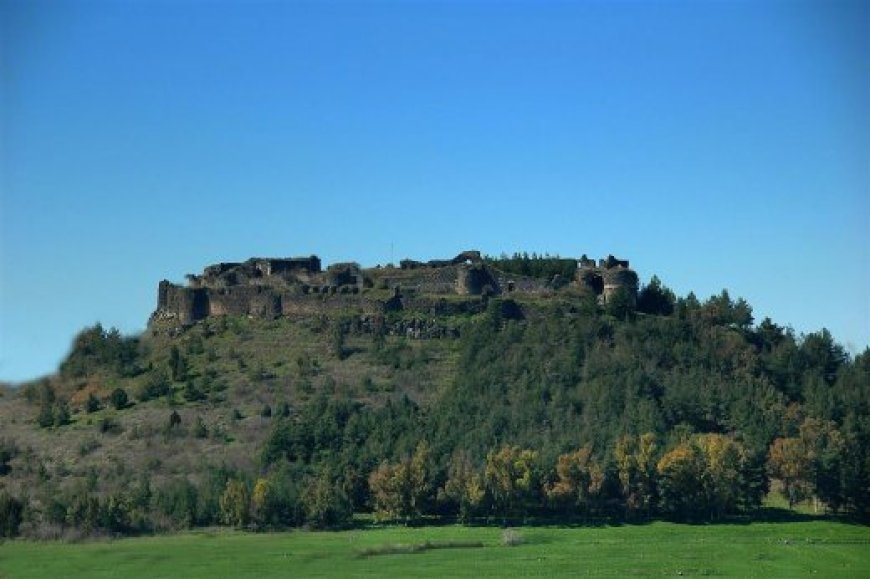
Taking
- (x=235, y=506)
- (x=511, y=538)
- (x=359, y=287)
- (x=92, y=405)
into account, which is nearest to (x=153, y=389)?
(x=92, y=405)

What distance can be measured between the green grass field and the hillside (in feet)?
11.1

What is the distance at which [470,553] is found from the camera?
88.0 meters

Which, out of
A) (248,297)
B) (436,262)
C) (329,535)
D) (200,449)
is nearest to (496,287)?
(436,262)

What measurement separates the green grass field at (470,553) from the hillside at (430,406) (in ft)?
11.1

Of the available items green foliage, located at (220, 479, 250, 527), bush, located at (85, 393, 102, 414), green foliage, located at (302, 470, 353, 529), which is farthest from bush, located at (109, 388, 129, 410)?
green foliage, located at (302, 470, 353, 529)

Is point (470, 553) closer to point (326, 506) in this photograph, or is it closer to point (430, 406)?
point (326, 506)

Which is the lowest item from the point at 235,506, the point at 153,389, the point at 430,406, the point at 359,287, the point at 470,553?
the point at 470,553

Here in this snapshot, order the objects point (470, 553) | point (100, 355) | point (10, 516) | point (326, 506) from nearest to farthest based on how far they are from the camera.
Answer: point (470, 553) < point (10, 516) < point (326, 506) < point (100, 355)

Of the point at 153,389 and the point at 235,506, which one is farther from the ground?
the point at 153,389

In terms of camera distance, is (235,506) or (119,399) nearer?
(235,506)

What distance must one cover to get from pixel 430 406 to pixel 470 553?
81.7ft

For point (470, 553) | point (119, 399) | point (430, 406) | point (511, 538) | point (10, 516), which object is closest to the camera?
point (470, 553)

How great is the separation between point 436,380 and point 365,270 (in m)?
19.0

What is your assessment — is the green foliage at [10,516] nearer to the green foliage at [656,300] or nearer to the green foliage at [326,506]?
the green foliage at [326,506]
